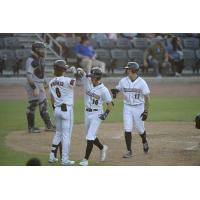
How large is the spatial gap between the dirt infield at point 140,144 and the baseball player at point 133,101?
0.81ft

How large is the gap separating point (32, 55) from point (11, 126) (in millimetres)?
1199

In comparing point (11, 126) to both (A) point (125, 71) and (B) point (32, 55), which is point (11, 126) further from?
(A) point (125, 71)

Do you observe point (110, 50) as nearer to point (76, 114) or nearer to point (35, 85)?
point (76, 114)

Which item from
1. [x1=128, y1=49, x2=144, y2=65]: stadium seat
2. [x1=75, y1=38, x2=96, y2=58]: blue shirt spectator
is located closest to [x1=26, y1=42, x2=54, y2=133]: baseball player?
[x1=75, y1=38, x2=96, y2=58]: blue shirt spectator

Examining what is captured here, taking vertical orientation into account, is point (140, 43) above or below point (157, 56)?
above

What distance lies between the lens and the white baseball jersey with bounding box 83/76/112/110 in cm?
858

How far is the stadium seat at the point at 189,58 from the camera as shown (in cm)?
964

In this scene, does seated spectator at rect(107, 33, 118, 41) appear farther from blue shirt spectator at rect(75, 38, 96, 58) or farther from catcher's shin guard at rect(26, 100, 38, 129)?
catcher's shin guard at rect(26, 100, 38, 129)

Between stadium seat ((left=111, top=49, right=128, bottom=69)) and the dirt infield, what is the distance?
1.00m

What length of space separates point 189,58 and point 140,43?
844 mm

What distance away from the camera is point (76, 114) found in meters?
9.73

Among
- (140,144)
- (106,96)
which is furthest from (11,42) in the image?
(140,144)

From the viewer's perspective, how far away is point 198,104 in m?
9.53
